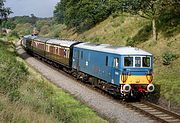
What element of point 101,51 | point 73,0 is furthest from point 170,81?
point 73,0

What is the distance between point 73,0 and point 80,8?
608 centimetres

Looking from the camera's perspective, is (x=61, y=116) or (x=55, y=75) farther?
(x=55, y=75)

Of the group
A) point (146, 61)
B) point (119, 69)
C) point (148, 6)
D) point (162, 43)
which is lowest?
point (119, 69)

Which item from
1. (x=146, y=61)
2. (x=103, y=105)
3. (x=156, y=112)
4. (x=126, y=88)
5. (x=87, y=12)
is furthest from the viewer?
(x=87, y=12)

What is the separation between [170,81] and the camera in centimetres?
2383

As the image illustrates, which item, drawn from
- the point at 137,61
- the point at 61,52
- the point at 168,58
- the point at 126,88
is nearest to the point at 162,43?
the point at 168,58

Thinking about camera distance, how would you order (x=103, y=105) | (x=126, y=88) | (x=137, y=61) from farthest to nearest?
(x=137, y=61)
(x=126, y=88)
(x=103, y=105)

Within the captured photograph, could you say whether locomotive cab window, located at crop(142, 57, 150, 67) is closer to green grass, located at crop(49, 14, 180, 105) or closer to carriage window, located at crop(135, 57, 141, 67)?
carriage window, located at crop(135, 57, 141, 67)

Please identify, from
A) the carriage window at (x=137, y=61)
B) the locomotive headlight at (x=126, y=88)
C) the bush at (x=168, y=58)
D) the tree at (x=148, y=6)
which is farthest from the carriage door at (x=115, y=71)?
the tree at (x=148, y=6)

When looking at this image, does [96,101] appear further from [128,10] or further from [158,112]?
[128,10]

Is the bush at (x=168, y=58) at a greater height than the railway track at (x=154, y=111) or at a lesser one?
greater

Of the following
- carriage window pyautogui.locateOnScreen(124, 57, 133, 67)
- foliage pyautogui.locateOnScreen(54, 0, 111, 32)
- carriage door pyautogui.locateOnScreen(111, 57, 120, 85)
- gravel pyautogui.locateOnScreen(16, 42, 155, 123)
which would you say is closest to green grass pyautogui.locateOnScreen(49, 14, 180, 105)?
carriage window pyautogui.locateOnScreen(124, 57, 133, 67)

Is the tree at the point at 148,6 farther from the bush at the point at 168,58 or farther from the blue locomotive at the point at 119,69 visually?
the blue locomotive at the point at 119,69

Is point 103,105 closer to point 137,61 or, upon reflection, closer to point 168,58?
point 137,61
